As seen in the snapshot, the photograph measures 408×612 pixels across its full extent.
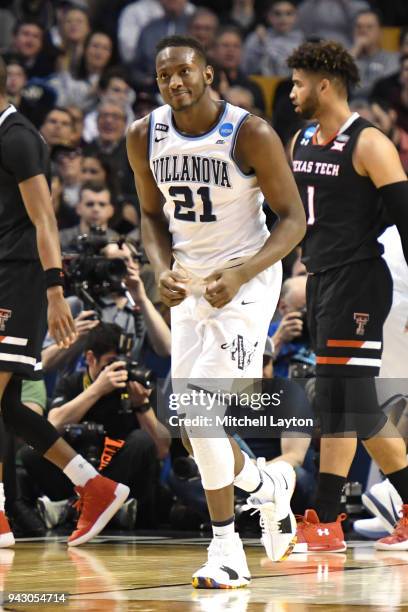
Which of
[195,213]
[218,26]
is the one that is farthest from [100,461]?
[218,26]

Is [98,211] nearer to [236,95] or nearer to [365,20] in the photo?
[236,95]

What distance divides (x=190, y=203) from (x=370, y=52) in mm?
7784

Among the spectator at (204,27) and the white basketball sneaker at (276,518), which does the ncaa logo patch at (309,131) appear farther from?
the spectator at (204,27)

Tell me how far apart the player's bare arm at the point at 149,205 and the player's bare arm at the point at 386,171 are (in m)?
1.14

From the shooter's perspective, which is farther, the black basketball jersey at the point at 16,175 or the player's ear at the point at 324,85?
the player's ear at the point at 324,85

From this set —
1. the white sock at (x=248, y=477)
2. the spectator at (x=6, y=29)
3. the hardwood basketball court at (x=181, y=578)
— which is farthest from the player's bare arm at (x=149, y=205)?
the spectator at (x=6, y=29)

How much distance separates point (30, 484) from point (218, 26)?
6272 millimetres

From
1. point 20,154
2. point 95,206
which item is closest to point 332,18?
point 95,206

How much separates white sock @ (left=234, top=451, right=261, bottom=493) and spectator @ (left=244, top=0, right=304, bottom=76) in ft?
26.5

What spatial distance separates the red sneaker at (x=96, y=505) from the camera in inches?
229

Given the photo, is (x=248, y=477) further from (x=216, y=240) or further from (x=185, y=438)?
(x=216, y=240)

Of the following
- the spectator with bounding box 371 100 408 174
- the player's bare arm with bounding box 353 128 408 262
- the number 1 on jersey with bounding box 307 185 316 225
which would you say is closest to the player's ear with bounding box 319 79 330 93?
the player's bare arm with bounding box 353 128 408 262

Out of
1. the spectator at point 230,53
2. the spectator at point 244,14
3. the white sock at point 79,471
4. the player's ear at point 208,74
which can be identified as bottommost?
the white sock at point 79,471

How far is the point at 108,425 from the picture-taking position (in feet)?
22.4
